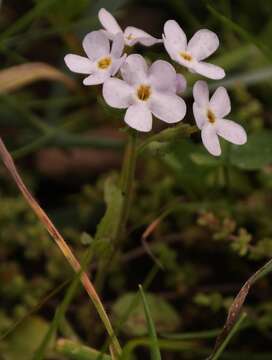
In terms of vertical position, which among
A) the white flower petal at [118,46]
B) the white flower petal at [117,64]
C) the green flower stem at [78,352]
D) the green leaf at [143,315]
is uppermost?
the white flower petal at [118,46]

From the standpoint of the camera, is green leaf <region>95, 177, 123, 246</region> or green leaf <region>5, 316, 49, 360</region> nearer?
green leaf <region>95, 177, 123, 246</region>

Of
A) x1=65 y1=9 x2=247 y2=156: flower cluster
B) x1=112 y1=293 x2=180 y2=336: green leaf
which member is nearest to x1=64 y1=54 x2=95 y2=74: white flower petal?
x1=65 y1=9 x2=247 y2=156: flower cluster

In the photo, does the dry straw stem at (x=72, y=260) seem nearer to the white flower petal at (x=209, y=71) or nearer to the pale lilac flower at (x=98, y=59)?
the pale lilac flower at (x=98, y=59)

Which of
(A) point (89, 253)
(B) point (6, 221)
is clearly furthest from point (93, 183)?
(A) point (89, 253)

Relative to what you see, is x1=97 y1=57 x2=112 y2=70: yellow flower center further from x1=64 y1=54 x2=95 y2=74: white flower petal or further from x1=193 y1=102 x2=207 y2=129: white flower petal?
x1=193 y1=102 x2=207 y2=129: white flower petal

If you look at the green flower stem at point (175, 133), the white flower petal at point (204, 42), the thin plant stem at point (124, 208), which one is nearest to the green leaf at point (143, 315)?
the thin plant stem at point (124, 208)

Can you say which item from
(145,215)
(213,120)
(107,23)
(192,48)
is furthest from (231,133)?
(145,215)

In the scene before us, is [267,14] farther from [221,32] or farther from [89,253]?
[89,253]
